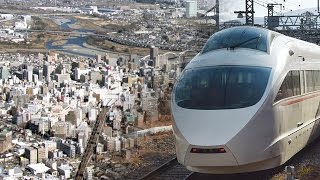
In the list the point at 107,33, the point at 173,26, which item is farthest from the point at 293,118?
the point at 173,26

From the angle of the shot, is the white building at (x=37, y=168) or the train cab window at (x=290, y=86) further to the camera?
the white building at (x=37, y=168)

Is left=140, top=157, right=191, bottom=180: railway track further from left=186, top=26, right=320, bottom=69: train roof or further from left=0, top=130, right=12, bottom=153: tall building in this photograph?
left=0, top=130, right=12, bottom=153: tall building

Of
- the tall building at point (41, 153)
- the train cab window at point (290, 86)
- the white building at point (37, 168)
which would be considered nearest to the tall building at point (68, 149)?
the tall building at point (41, 153)

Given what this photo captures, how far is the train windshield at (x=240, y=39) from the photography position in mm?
8070

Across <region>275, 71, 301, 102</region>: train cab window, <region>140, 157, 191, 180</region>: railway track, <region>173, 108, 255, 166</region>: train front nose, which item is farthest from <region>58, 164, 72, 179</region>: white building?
<region>275, 71, 301, 102</region>: train cab window

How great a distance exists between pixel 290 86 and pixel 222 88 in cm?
126

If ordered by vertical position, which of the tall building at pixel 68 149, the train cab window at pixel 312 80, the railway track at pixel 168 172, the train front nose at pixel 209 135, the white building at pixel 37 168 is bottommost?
the white building at pixel 37 168

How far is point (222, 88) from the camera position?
7.27 meters

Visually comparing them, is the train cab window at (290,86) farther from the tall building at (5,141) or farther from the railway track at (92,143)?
the tall building at (5,141)

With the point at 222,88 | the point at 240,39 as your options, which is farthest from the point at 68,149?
the point at 222,88

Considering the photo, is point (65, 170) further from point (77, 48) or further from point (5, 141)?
point (77, 48)

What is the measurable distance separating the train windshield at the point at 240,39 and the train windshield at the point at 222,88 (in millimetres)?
703

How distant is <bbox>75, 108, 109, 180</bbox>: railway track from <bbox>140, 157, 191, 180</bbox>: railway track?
1.64 m

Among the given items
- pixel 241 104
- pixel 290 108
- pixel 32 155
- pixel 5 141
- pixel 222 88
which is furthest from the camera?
pixel 5 141
